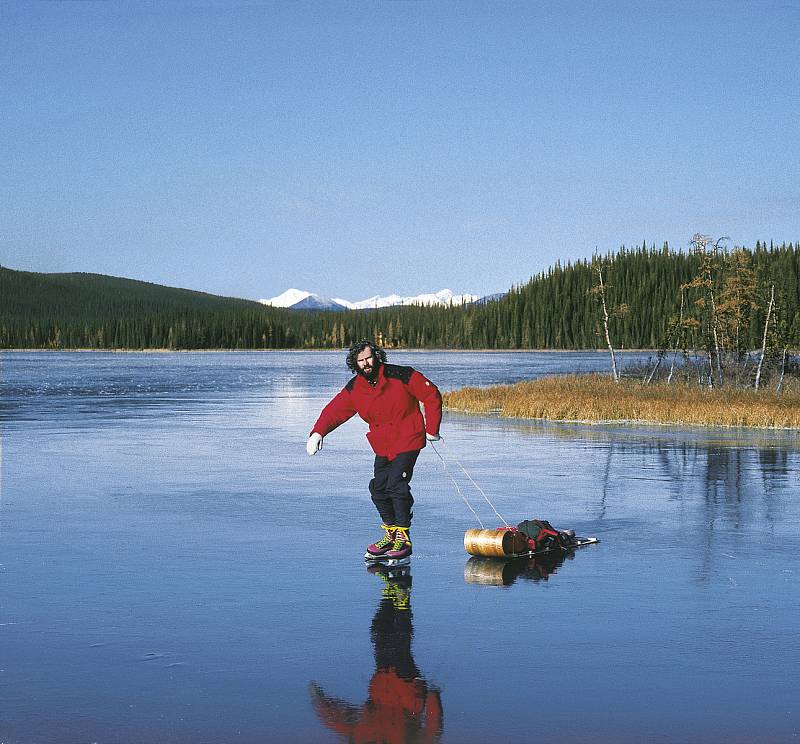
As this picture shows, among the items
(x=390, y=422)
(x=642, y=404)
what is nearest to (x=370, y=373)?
(x=390, y=422)

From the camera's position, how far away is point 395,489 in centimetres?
1081

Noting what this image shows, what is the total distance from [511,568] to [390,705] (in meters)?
4.27

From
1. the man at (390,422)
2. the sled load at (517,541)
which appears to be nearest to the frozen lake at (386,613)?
the sled load at (517,541)

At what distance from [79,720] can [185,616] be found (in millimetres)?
2362

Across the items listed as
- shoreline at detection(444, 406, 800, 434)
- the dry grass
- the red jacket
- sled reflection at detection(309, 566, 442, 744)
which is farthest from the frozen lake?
the dry grass

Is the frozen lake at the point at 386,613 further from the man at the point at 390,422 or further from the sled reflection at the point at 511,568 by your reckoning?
the man at the point at 390,422

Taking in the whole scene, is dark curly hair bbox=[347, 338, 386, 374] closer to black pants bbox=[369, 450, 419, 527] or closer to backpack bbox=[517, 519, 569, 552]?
black pants bbox=[369, 450, 419, 527]

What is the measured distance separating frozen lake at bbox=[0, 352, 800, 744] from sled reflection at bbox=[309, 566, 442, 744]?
2cm

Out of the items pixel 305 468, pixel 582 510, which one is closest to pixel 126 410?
pixel 305 468

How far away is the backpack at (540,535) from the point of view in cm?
1084

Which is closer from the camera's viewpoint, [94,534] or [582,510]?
[94,534]

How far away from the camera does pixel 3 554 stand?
11.0m

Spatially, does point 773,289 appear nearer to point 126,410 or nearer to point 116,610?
point 126,410

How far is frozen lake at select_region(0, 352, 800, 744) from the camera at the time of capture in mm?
6027
